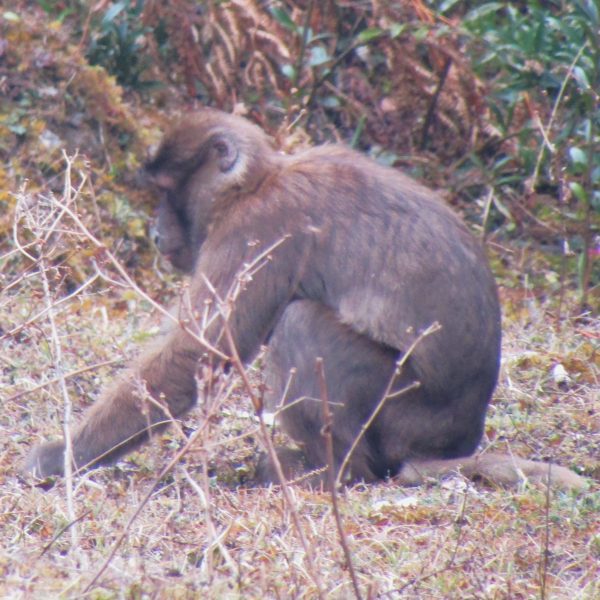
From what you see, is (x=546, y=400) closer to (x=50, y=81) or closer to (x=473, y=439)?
(x=473, y=439)

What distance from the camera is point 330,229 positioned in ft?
18.6

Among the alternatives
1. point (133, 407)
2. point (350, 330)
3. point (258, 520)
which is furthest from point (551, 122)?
point (258, 520)

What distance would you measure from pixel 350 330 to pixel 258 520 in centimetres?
123

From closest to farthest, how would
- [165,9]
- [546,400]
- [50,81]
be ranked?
1. [546,400]
2. [50,81]
3. [165,9]

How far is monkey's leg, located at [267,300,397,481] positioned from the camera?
551 centimetres

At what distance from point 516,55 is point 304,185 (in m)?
3.30

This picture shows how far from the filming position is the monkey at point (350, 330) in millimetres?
5484

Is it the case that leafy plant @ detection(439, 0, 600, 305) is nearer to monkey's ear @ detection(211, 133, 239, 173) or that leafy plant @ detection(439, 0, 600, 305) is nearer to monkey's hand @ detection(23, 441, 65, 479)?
monkey's ear @ detection(211, 133, 239, 173)

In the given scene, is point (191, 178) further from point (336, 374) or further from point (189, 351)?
point (336, 374)

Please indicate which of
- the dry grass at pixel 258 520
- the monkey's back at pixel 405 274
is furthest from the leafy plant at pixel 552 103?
the monkey's back at pixel 405 274

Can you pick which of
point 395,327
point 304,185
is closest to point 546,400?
point 395,327

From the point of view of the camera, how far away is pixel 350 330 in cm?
554

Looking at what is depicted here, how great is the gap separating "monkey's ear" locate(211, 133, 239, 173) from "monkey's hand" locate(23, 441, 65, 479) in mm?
1571

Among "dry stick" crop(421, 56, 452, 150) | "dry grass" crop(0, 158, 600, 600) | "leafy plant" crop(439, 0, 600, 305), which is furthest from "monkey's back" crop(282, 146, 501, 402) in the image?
"dry stick" crop(421, 56, 452, 150)
